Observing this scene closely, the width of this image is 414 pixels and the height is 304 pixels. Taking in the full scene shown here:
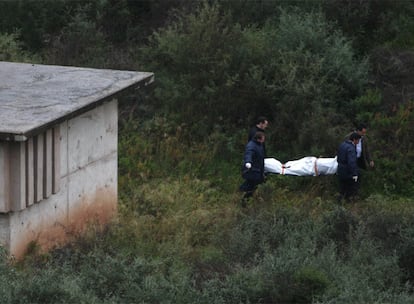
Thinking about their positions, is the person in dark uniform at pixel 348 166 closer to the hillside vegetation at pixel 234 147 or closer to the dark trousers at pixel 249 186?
the hillside vegetation at pixel 234 147

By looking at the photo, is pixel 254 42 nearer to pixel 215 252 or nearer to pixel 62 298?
pixel 215 252

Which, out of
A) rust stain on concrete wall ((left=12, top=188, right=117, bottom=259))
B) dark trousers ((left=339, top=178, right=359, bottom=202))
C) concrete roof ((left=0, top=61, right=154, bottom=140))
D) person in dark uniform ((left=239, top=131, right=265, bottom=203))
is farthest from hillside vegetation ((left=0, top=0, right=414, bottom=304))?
concrete roof ((left=0, top=61, right=154, bottom=140))

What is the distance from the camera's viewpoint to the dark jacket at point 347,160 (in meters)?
15.0

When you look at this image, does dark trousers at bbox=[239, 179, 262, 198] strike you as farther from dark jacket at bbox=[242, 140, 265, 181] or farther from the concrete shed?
the concrete shed

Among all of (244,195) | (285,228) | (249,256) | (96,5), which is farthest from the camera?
(96,5)

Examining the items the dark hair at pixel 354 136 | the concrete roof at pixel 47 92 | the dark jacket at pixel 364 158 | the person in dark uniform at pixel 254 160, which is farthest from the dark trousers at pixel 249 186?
the concrete roof at pixel 47 92

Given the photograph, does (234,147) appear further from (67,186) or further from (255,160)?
(67,186)

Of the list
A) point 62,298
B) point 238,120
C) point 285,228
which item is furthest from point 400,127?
point 62,298

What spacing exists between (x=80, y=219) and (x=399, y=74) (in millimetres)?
7307

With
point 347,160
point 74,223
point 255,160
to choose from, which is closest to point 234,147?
point 255,160

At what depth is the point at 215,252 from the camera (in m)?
11.4

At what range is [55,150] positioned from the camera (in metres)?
12.1

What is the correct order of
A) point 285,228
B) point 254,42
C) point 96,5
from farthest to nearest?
point 96,5, point 254,42, point 285,228

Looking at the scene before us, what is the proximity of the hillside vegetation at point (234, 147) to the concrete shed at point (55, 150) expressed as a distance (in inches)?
18.2
